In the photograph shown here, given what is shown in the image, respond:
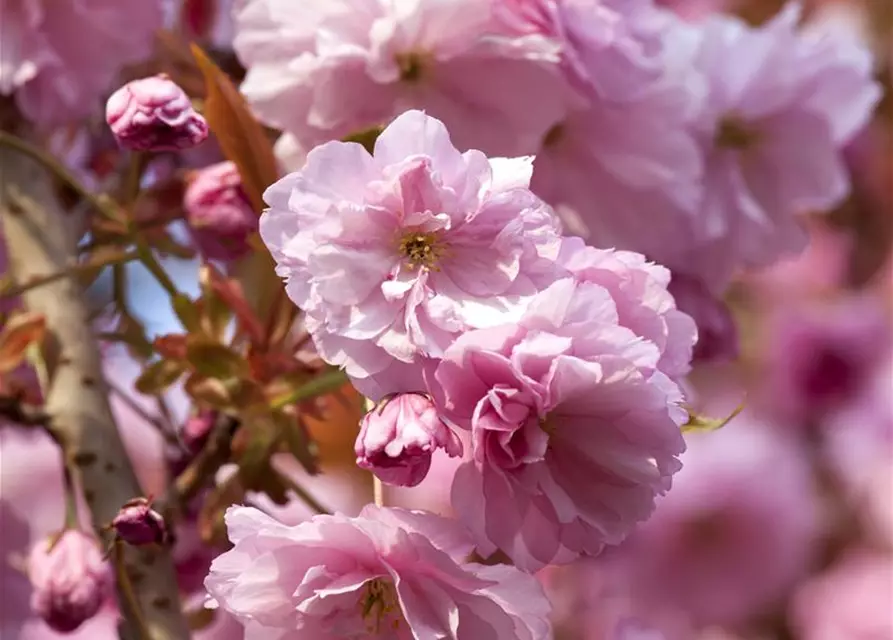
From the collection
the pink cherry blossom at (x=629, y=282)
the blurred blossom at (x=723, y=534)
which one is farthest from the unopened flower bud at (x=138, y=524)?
the blurred blossom at (x=723, y=534)

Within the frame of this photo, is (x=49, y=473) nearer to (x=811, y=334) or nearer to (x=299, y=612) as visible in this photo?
(x=299, y=612)

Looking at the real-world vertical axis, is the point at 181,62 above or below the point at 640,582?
above

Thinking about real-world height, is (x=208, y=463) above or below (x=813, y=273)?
above

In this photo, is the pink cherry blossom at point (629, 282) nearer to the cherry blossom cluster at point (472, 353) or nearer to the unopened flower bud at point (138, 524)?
the cherry blossom cluster at point (472, 353)

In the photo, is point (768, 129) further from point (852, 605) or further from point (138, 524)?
point (852, 605)

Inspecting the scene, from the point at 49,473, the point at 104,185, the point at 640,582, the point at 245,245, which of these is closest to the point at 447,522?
the point at 245,245

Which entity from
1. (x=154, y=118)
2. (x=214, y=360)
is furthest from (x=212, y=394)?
(x=154, y=118)
